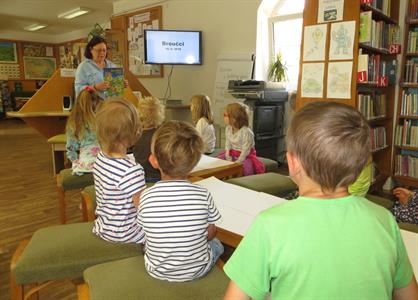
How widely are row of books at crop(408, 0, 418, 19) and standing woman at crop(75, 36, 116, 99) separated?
3.16 meters

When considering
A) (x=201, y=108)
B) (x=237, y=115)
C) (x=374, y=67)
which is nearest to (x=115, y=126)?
(x=237, y=115)

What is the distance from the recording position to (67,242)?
1.44 metres

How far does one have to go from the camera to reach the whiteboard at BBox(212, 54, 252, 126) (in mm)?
4941

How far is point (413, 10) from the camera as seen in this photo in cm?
360

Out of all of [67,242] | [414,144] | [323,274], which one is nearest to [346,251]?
[323,274]

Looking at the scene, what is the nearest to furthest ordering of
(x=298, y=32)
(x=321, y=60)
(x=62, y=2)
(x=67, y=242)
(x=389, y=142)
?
1. (x=67, y=242)
2. (x=321, y=60)
3. (x=389, y=142)
4. (x=298, y=32)
5. (x=62, y=2)

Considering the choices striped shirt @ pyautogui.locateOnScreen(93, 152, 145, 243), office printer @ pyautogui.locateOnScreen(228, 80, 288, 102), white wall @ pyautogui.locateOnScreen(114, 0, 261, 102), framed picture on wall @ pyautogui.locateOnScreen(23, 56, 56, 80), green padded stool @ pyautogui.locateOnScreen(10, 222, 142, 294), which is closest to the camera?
green padded stool @ pyautogui.locateOnScreen(10, 222, 142, 294)

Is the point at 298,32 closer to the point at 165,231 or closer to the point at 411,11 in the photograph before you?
the point at 411,11

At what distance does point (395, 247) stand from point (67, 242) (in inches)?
49.1

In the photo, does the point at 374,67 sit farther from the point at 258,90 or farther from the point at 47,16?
the point at 47,16

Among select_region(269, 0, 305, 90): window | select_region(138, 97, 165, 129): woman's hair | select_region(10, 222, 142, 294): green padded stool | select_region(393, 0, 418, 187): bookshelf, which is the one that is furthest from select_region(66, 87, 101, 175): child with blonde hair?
select_region(393, 0, 418, 187): bookshelf

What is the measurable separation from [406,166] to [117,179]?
3547 mm

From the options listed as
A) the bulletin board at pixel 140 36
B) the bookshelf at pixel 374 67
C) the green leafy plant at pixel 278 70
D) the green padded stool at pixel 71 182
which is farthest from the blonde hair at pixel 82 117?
the bulletin board at pixel 140 36

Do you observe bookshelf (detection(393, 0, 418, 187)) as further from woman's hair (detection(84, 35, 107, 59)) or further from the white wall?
woman's hair (detection(84, 35, 107, 59))
